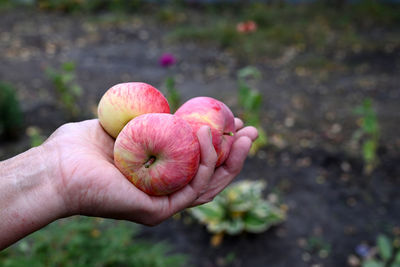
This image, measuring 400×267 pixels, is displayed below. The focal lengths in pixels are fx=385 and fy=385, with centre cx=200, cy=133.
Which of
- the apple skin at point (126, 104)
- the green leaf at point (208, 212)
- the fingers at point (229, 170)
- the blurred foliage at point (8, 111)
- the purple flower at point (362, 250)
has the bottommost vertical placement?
the purple flower at point (362, 250)

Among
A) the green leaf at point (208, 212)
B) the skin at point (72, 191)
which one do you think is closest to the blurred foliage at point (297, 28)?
the green leaf at point (208, 212)

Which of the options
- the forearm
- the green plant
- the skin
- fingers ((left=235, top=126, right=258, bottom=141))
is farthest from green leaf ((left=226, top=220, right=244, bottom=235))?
the green plant

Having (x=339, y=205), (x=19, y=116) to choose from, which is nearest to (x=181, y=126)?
(x=339, y=205)

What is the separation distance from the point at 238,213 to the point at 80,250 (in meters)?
1.50

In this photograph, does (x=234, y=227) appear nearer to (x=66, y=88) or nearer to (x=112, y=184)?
(x=112, y=184)

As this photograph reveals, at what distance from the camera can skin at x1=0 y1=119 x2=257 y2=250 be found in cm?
131

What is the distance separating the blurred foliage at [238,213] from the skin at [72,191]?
1656mm

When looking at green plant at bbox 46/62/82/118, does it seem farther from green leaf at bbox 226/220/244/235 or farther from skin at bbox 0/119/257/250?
skin at bbox 0/119/257/250

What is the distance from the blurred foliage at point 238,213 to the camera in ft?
10.1

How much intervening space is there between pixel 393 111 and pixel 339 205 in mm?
1843

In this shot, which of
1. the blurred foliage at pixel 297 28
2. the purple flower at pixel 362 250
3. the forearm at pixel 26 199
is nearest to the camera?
the forearm at pixel 26 199

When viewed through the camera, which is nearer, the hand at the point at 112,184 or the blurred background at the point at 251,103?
the hand at the point at 112,184

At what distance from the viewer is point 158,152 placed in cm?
135

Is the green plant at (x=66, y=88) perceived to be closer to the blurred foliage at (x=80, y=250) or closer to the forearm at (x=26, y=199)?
the blurred foliage at (x=80, y=250)
